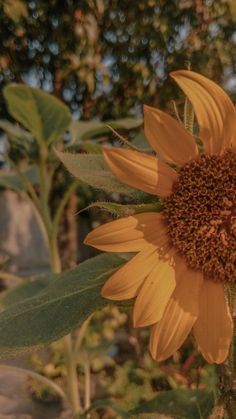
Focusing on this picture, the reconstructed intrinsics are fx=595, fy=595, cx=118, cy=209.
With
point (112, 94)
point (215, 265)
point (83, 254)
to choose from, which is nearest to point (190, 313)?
point (215, 265)

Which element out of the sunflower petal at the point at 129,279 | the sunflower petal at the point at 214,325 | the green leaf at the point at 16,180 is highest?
the sunflower petal at the point at 129,279

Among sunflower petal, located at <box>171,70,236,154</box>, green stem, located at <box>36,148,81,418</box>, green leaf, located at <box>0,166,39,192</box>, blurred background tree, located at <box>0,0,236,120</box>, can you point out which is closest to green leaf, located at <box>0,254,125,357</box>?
sunflower petal, located at <box>171,70,236,154</box>

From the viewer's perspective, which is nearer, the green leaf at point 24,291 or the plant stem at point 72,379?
the green leaf at point 24,291

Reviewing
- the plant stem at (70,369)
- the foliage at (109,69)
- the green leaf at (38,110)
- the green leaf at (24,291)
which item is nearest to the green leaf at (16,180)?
the foliage at (109,69)

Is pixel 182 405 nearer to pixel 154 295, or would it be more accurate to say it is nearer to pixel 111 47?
pixel 154 295

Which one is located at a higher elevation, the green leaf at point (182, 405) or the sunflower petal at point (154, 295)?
the sunflower petal at point (154, 295)

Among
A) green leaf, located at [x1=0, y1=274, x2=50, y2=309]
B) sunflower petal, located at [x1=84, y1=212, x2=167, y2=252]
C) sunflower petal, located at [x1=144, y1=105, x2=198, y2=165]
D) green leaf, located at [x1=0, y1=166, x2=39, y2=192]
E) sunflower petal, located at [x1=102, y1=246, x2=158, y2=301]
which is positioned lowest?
green leaf, located at [x1=0, y1=274, x2=50, y2=309]

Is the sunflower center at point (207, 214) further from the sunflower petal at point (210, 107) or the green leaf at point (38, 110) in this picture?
the green leaf at point (38, 110)

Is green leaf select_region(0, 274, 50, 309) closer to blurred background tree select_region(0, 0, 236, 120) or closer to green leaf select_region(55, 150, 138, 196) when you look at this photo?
green leaf select_region(55, 150, 138, 196)
